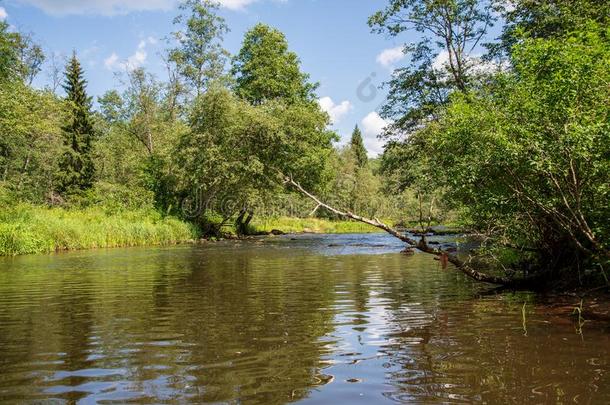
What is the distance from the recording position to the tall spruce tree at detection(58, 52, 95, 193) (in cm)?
4800

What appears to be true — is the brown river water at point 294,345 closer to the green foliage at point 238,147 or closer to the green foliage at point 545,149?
the green foliage at point 545,149

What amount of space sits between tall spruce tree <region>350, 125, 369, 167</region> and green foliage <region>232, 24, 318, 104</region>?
213ft

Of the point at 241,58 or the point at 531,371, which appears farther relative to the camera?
the point at 241,58

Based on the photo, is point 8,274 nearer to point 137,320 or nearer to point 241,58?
point 137,320

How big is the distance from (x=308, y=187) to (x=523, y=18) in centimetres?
2460

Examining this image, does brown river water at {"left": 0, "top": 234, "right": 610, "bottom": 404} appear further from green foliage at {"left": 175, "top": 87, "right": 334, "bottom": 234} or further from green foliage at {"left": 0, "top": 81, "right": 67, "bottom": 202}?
green foliage at {"left": 0, "top": 81, "right": 67, "bottom": 202}

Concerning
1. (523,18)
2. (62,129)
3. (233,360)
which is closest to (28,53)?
(62,129)

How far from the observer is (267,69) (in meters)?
48.4

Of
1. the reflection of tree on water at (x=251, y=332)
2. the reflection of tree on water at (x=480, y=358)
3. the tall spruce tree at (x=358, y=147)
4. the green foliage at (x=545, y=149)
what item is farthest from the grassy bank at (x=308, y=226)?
the tall spruce tree at (x=358, y=147)

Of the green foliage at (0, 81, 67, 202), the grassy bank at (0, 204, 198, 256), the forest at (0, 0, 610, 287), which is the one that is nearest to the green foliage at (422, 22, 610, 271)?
the forest at (0, 0, 610, 287)

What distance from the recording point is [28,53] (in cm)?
5578

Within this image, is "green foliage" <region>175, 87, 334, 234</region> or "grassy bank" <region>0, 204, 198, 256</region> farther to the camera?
"green foliage" <region>175, 87, 334, 234</region>

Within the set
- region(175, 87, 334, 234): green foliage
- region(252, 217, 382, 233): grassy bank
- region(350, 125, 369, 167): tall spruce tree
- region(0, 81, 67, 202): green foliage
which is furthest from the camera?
region(350, 125, 369, 167): tall spruce tree

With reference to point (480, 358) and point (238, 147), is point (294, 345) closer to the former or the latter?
point (480, 358)
